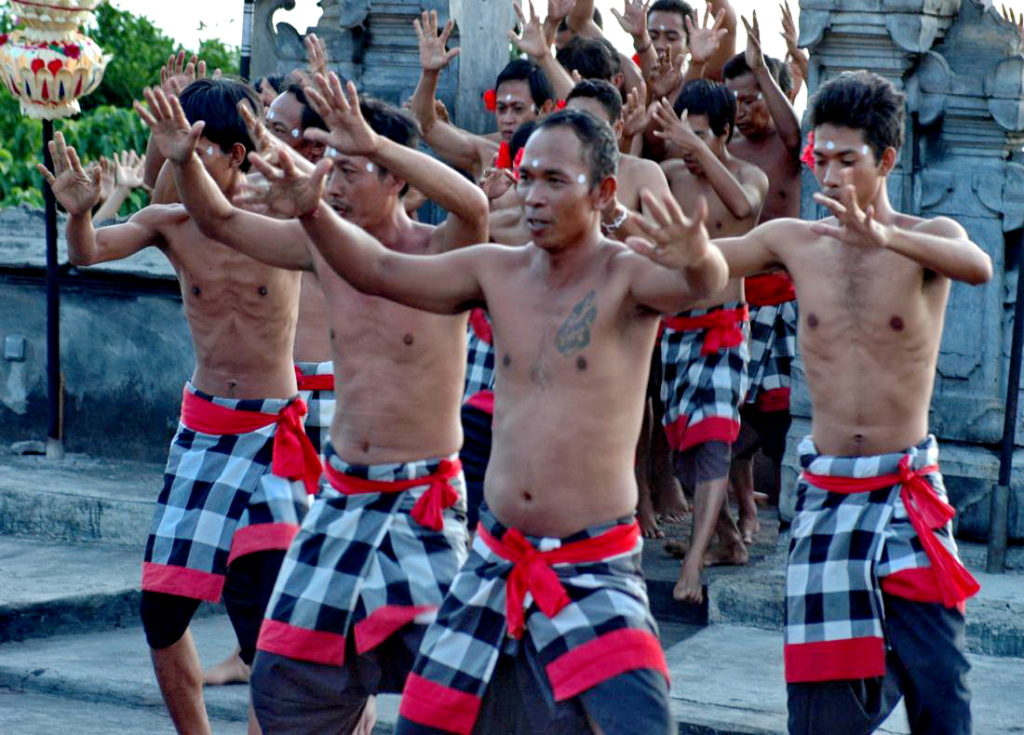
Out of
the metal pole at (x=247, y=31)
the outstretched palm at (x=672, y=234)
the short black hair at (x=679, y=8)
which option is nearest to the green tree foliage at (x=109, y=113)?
the metal pole at (x=247, y=31)

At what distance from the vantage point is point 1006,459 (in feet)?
23.2

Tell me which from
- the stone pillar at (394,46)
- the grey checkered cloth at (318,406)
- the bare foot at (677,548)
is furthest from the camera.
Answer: the stone pillar at (394,46)

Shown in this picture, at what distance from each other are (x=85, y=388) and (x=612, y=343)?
18.1ft

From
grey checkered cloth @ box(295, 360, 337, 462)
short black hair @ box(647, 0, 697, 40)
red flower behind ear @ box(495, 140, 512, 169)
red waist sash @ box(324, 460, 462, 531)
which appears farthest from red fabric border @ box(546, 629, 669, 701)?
short black hair @ box(647, 0, 697, 40)

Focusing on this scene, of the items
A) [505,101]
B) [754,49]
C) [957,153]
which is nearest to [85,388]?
[505,101]

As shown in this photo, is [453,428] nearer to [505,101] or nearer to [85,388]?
[505,101]

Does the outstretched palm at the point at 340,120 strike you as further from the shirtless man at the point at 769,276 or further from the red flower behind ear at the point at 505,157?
the shirtless man at the point at 769,276

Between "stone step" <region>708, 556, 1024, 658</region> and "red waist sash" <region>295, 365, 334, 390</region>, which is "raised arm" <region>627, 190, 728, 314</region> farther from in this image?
"stone step" <region>708, 556, 1024, 658</region>

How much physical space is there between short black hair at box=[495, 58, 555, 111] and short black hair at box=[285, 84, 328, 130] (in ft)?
3.84

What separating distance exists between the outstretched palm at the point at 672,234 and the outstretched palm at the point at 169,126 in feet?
4.50

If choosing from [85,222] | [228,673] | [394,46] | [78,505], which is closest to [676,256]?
[85,222]

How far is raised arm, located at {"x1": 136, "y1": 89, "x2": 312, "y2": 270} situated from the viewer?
188 inches

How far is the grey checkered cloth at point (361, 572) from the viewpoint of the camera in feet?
15.4

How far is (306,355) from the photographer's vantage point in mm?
6480
